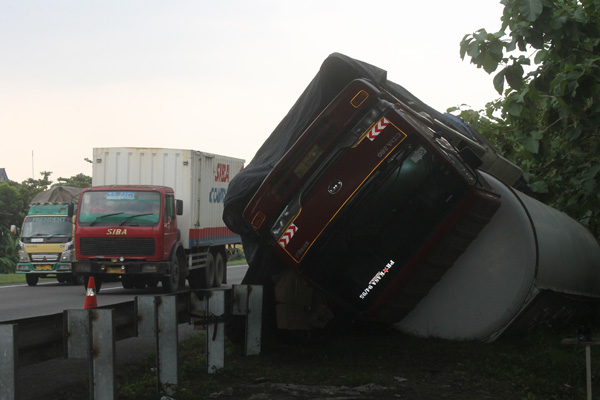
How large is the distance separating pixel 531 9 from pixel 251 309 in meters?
4.02

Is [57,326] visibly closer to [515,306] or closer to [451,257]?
[451,257]

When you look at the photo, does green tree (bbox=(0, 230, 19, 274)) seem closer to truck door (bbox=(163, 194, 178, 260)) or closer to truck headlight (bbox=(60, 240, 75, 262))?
truck headlight (bbox=(60, 240, 75, 262))

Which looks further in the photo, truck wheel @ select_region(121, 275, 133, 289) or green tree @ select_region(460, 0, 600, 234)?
truck wheel @ select_region(121, 275, 133, 289)

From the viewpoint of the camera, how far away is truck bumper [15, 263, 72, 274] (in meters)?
23.0

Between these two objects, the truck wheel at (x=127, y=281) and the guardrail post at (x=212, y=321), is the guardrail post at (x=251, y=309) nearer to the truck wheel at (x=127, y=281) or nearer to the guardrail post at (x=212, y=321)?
the guardrail post at (x=212, y=321)

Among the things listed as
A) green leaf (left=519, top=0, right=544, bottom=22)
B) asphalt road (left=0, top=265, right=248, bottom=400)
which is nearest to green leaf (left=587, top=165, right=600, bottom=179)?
green leaf (left=519, top=0, right=544, bottom=22)

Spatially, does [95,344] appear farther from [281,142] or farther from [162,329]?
[281,142]

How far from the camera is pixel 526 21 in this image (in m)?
8.37

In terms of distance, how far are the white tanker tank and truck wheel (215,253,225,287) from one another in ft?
46.1

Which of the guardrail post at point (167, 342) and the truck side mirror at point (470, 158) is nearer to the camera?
the guardrail post at point (167, 342)

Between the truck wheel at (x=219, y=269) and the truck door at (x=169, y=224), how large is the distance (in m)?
3.51

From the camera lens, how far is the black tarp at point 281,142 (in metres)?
8.44

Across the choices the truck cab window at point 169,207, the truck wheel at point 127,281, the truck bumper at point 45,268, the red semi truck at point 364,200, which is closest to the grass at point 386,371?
the red semi truck at point 364,200

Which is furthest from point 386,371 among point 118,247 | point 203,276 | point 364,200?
point 203,276
